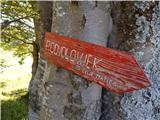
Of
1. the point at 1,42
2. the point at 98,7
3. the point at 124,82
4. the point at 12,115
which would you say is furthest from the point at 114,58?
the point at 12,115

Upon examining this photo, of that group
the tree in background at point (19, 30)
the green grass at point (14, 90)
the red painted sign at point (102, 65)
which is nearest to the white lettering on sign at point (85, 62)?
the red painted sign at point (102, 65)

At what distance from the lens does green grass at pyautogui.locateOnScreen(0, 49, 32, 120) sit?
24.4ft

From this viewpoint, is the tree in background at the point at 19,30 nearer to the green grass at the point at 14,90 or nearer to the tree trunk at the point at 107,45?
the green grass at the point at 14,90

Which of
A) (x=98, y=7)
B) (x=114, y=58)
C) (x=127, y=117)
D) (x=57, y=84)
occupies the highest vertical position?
(x=98, y=7)

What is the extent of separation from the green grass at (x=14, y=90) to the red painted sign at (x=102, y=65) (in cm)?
449

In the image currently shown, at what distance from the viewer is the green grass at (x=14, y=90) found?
24.4 ft

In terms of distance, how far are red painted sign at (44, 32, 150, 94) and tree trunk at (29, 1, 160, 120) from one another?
50mm

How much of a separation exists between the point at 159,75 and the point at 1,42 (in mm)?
5038

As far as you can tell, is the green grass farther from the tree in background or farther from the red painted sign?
the red painted sign

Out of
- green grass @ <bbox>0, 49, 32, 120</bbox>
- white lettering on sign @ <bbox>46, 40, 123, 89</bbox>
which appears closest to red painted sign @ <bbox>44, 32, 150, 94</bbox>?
white lettering on sign @ <bbox>46, 40, 123, 89</bbox>

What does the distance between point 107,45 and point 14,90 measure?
8115mm

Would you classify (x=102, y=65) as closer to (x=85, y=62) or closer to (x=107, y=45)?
(x=85, y=62)

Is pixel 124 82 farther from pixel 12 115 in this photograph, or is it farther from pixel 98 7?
pixel 12 115

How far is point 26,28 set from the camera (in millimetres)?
7406
